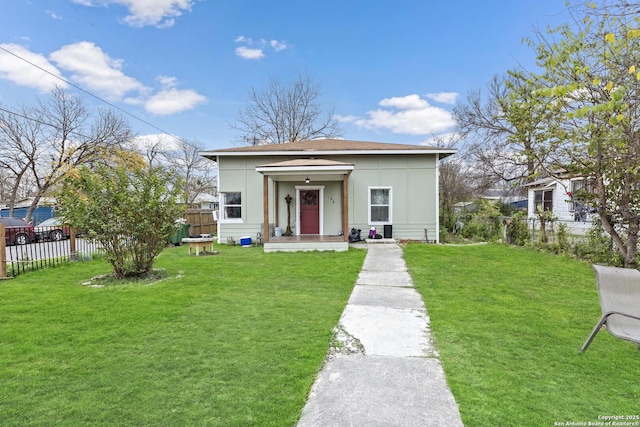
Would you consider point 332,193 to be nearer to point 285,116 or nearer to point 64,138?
point 285,116

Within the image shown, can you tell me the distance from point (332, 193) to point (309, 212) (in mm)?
1110

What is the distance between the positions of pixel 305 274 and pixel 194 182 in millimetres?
28523

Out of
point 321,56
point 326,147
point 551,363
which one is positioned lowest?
point 551,363

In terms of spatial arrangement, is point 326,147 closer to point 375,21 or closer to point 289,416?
point 375,21

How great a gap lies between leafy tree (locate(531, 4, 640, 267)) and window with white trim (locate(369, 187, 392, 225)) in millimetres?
5552

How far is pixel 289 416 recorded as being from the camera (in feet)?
7.31

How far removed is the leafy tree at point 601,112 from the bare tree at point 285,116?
784 inches

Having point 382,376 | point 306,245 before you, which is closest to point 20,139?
point 306,245

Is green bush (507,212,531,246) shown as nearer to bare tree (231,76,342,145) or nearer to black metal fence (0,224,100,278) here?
black metal fence (0,224,100,278)

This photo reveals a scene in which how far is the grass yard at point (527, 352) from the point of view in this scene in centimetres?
233

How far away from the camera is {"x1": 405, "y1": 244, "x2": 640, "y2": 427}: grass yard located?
2.33m

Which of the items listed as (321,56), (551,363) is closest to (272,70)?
(321,56)

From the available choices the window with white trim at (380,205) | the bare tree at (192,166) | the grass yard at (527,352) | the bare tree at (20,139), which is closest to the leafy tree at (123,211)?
the grass yard at (527,352)

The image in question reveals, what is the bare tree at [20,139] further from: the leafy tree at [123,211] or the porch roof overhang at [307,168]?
the leafy tree at [123,211]
